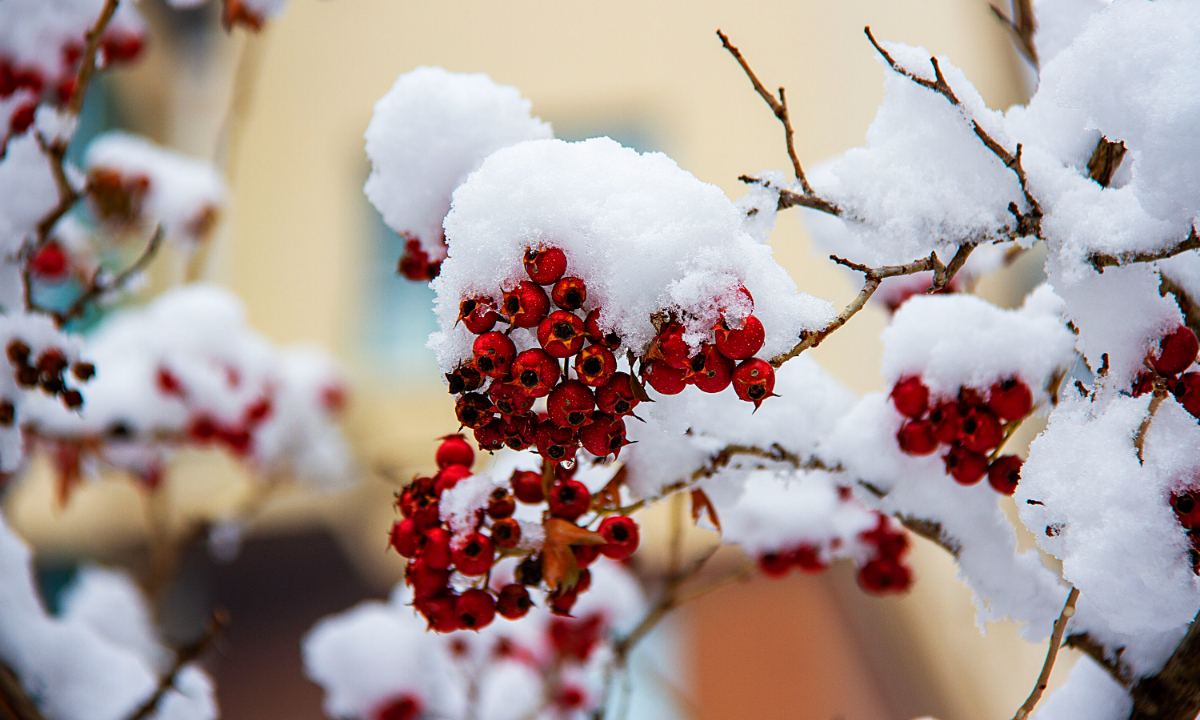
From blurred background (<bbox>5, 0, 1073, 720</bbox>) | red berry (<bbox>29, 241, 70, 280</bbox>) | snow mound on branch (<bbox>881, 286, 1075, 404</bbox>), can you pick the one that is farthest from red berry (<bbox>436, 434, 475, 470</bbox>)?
blurred background (<bbox>5, 0, 1073, 720</bbox>)

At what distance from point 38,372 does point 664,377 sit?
62 cm

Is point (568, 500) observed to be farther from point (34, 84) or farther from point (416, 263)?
point (34, 84)

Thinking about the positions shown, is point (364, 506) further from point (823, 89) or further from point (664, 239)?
point (664, 239)

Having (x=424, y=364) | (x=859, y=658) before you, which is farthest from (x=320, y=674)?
(x=424, y=364)

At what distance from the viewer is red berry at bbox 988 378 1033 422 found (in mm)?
614

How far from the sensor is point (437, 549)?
20.9 inches

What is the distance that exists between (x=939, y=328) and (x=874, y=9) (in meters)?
3.08

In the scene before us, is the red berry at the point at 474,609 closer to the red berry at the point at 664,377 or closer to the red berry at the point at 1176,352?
the red berry at the point at 664,377

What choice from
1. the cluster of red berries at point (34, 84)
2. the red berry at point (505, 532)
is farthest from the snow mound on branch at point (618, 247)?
the cluster of red berries at point (34, 84)

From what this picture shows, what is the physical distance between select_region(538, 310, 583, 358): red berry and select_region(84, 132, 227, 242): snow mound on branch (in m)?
1.56

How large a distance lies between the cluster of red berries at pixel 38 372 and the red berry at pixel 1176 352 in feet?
2.79

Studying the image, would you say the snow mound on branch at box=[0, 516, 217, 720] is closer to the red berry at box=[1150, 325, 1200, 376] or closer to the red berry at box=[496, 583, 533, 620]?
the red berry at box=[496, 583, 533, 620]

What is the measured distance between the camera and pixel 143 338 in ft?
5.53

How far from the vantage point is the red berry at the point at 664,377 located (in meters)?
0.43
